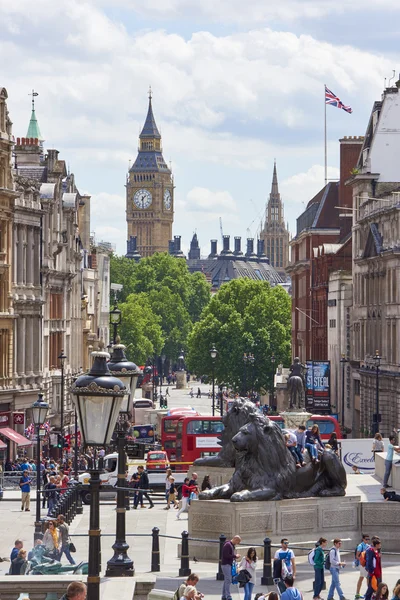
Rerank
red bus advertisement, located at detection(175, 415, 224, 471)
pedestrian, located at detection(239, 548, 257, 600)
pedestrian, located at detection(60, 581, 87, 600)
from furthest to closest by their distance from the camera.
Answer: red bus advertisement, located at detection(175, 415, 224, 471) → pedestrian, located at detection(239, 548, 257, 600) → pedestrian, located at detection(60, 581, 87, 600)

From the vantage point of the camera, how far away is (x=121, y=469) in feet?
90.8

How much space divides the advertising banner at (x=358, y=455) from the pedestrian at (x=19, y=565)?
2859cm

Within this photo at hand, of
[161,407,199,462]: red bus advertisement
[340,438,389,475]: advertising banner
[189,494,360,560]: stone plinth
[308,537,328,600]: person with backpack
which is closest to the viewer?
[308,537,328,600]: person with backpack

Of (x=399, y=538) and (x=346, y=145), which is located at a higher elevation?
(x=346, y=145)

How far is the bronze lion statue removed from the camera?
3594 cm

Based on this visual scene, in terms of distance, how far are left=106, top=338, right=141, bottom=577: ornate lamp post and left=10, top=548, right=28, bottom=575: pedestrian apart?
2039 mm

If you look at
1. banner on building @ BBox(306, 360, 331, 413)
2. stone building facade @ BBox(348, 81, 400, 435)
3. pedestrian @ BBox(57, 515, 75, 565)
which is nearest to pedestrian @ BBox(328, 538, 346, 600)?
pedestrian @ BBox(57, 515, 75, 565)

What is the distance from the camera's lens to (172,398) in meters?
183

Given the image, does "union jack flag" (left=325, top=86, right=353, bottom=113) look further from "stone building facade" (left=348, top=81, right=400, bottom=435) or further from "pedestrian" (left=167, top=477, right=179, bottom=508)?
"pedestrian" (left=167, top=477, right=179, bottom=508)

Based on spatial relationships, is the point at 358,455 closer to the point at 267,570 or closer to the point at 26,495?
the point at 26,495

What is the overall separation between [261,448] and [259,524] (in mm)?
1559

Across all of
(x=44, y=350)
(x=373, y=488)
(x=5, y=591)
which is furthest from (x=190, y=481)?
(x=44, y=350)

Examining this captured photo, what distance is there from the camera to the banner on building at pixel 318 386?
10012 cm

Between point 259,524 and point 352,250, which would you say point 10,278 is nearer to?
point 352,250
